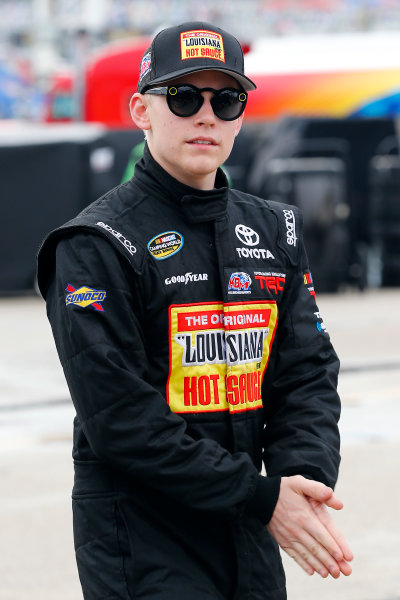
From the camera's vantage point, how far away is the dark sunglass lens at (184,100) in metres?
2.48

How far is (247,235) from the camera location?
2.63 metres

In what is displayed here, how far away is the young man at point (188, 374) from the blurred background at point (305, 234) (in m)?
2.56

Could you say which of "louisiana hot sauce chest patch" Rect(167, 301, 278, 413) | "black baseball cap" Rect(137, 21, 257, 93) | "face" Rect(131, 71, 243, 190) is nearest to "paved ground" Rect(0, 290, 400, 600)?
"louisiana hot sauce chest patch" Rect(167, 301, 278, 413)

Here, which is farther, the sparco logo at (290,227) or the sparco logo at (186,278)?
the sparco logo at (290,227)

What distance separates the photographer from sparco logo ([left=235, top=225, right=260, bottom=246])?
261 cm

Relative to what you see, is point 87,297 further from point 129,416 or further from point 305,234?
point 305,234

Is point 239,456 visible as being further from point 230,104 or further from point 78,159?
point 78,159

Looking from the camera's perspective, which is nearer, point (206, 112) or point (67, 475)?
point (206, 112)

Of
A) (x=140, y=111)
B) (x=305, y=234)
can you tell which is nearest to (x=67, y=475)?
(x=140, y=111)

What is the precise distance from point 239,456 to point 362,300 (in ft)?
43.5

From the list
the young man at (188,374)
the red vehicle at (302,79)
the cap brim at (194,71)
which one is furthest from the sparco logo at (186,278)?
the red vehicle at (302,79)

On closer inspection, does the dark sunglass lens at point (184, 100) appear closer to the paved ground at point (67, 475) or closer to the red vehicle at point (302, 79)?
the paved ground at point (67, 475)

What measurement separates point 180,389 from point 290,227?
48cm

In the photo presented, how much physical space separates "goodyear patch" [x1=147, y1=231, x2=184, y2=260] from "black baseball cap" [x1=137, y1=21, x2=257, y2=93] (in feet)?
1.01
